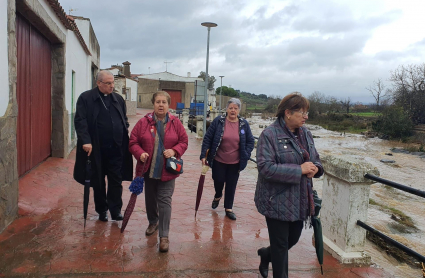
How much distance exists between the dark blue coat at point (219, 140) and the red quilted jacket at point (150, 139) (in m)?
0.87

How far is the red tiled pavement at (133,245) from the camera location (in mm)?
3193

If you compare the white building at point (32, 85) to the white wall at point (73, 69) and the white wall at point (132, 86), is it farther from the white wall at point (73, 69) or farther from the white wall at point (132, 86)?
the white wall at point (132, 86)

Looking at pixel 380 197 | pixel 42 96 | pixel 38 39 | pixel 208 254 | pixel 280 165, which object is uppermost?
pixel 38 39

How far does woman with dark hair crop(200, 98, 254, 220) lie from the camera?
465 centimetres

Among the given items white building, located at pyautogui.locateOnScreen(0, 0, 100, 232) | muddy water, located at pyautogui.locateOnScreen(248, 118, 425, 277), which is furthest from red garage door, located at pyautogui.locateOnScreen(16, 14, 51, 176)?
muddy water, located at pyautogui.locateOnScreen(248, 118, 425, 277)

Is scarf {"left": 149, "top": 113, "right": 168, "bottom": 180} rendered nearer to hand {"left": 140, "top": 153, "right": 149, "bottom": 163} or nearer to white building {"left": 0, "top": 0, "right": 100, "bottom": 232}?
hand {"left": 140, "top": 153, "right": 149, "bottom": 163}

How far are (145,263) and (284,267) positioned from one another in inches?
52.4

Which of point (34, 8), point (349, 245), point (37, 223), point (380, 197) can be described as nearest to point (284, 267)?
point (349, 245)

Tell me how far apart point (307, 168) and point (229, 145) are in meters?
2.08

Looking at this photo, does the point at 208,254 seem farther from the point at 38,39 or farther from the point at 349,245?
the point at 38,39

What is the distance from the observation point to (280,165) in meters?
2.62

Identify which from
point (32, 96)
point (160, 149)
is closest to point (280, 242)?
point (160, 149)

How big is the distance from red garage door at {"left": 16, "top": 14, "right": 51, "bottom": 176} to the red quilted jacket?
2.72 m

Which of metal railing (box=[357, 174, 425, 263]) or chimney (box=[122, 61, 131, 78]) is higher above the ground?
chimney (box=[122, 61, 131, 78])
